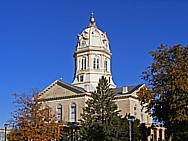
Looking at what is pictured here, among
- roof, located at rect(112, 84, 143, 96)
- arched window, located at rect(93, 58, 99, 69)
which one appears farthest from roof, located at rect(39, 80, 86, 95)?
arched window, located at rect(93, 58, 99, 69)

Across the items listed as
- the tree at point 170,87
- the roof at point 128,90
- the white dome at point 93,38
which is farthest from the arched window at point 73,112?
the tree at point 170,87

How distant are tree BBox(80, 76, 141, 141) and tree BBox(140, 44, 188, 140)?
6.27 meters

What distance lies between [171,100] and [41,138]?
626 inches

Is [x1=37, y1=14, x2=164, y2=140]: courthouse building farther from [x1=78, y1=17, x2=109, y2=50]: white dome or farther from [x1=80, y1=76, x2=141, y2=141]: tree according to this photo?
[x1=80, y1=76, x2=141, y2=141]: tree

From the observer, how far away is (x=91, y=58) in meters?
74.9

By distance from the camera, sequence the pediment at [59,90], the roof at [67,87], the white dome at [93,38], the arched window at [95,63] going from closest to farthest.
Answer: the roof at [67,87], the pediment at [59,90], the arched window at [95,63], the white dome at [93,38]

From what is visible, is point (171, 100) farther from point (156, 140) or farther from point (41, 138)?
point (156, 140)

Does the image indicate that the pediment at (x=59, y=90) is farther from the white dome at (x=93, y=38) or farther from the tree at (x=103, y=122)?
the tree at (x=103, y=122)

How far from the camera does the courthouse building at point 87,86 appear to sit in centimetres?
6606

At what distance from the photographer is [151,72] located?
41.4 meters

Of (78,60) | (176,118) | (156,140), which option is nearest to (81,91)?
(78,60)

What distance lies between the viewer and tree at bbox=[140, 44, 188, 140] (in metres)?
37.8

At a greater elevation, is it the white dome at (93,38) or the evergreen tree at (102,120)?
the white dome at (93,38)

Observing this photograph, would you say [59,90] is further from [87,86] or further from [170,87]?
[170,87]
